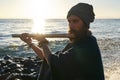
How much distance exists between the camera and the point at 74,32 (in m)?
4.08

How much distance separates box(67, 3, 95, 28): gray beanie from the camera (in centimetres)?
412

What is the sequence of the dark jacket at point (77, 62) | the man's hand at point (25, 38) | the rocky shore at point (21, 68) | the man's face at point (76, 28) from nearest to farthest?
the dark jacket at point (77, 62) → the man's face at point (76, 28) → the man's hand at point (25, 38) → the rocky shore at point (21, 68)

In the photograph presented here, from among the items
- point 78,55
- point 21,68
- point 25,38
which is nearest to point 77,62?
point 78,55

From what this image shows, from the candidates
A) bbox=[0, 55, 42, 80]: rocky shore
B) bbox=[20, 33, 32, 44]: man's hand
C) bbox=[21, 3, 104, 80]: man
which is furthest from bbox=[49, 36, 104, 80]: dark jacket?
bbox=[0, 55, 42, 80]: rocky shore

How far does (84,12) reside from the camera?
4.14 metres

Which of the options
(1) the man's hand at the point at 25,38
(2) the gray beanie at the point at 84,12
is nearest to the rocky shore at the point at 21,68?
(1) the man's hand at the point at 25,38

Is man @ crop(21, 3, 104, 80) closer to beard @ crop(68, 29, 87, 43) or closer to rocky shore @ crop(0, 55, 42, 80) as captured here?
beard @ crop(68, 29, 87, 43)

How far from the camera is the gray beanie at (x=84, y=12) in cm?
412

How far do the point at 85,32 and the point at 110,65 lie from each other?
13.3 meters

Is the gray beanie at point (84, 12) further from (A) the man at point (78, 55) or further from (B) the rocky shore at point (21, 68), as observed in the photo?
(B) the rocky shore at point (21, 68)

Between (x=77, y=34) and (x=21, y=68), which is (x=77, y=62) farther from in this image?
(x=21, y=68)

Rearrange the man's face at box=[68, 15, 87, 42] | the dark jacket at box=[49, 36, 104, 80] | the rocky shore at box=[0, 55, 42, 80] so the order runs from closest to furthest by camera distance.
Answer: the dark jacket at box=[49, 36, 104, 80], the man's face at box=[68, 15, 87, 42], the rocky shore at box=[0, 55, 42, 80]

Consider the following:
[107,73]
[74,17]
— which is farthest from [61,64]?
[107,73]

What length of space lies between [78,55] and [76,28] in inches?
14.3
